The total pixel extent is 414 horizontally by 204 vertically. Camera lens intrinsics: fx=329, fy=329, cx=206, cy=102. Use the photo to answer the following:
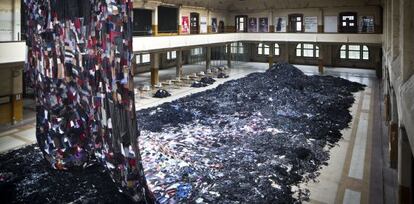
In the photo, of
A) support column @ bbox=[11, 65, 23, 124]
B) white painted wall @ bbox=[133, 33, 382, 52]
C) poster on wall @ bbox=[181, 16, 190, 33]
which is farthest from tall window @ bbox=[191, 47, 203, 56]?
support column @ bbox=[11, 65, 23, 124]

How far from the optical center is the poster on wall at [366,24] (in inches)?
1026

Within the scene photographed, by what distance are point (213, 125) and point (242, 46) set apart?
2378cm

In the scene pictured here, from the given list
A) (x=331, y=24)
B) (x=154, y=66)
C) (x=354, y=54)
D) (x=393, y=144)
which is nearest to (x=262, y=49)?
(x=331, y=24)

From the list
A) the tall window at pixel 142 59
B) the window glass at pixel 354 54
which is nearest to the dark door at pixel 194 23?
the tall window at pixel 142 59

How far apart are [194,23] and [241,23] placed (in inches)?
252

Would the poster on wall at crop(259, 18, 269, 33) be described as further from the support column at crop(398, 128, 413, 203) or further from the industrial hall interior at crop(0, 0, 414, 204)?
the support column at crop(398, 128, 413, 203)

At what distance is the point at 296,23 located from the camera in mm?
29438

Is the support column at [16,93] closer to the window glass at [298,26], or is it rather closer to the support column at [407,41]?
the support column at [407,41]

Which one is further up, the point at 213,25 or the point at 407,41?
the point at 213,25

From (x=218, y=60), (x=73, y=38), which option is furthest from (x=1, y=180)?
(x=218, y=60)

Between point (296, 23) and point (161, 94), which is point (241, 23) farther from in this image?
point (161, 94)

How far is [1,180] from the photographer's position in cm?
838

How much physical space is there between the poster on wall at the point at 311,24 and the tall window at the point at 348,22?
6.40ft

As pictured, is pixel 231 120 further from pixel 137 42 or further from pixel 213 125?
pixel 137 42
